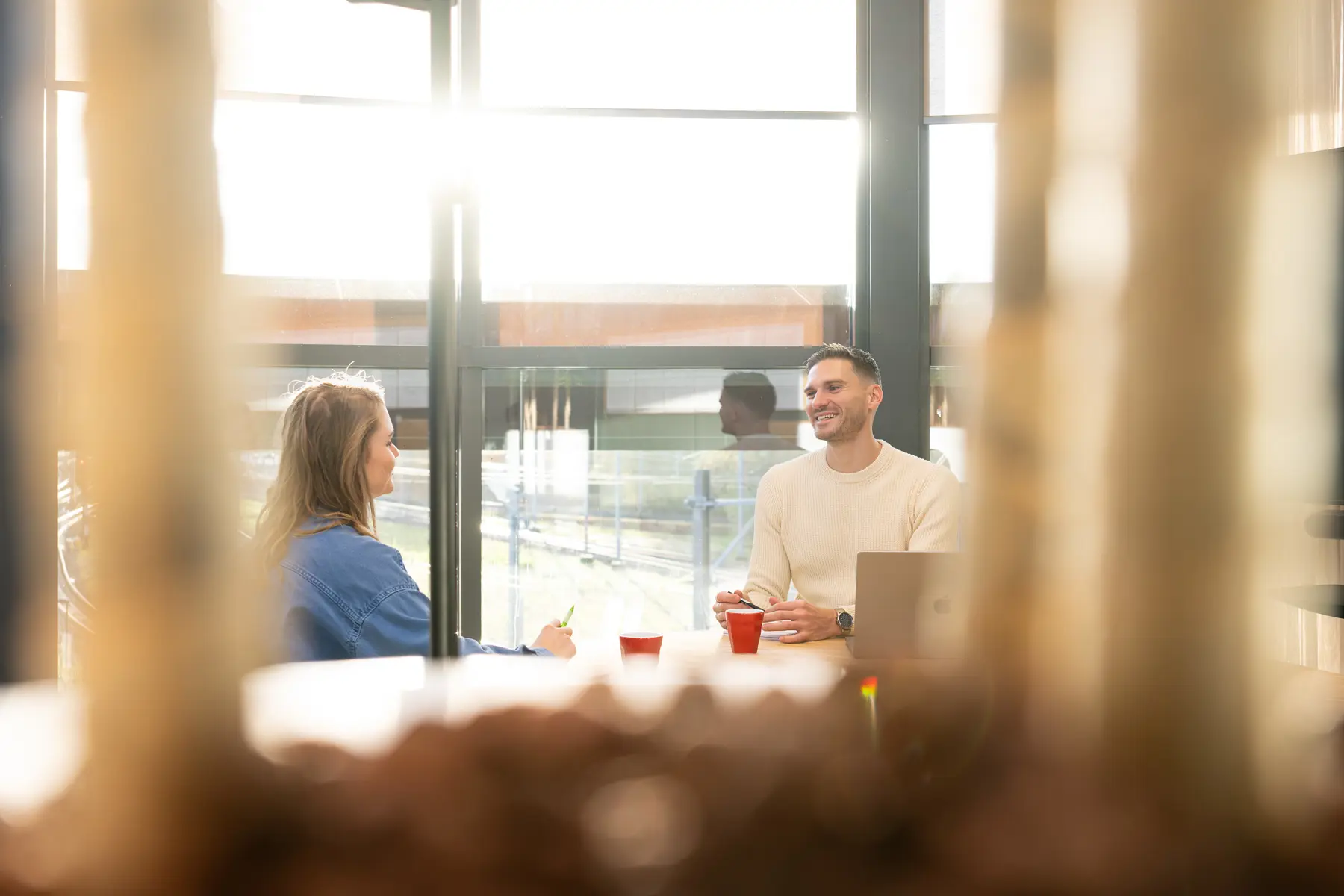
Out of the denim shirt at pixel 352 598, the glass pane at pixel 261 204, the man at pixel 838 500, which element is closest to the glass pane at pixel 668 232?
the man at pixel 838 500

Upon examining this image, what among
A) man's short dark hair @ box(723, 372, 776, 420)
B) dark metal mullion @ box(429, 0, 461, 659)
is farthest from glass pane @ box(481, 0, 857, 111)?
dark metal mullion @ box(429, 0, 461, 659)

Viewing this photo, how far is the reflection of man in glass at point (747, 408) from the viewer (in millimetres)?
3172

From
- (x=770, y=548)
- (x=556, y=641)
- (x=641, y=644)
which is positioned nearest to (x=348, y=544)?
(x=556, y=641)

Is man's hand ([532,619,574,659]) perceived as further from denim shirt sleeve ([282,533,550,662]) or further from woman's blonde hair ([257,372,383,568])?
woman's blonde hair ([257,372,383,568])

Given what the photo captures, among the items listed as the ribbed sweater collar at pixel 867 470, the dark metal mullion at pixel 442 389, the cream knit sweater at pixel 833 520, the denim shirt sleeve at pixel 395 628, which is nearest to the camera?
the dark metal mullion at pixel 442 389

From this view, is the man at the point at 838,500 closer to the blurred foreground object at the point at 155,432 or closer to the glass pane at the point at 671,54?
the glass pane at the point at 671,54

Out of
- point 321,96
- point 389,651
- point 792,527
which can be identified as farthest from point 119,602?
point 321,96

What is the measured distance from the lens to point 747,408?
125 inches

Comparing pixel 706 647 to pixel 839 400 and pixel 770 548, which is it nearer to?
pixel 770 548

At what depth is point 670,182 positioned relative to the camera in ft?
10.3

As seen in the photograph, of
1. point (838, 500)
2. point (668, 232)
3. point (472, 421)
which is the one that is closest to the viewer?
point (838, 500)

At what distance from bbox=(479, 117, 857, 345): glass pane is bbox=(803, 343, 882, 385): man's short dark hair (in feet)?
1.04

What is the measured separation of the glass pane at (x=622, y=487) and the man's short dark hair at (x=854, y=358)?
→ 285 mm

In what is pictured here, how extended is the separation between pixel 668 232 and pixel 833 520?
114 centimetres
